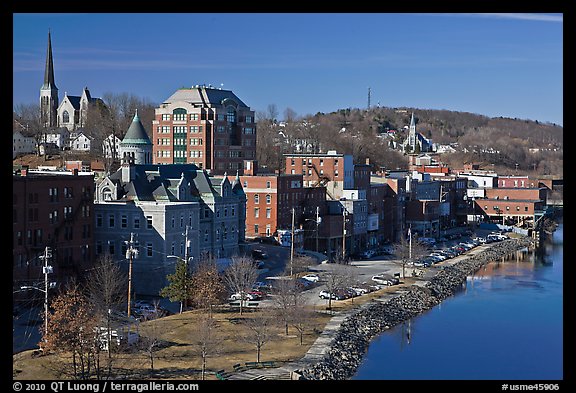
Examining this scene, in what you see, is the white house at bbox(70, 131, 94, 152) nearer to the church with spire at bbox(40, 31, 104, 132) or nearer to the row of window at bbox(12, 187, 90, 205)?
the church with spire at bbox(40, 31, 104, 132)

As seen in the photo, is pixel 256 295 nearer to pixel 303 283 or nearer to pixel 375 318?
pixel 303 283

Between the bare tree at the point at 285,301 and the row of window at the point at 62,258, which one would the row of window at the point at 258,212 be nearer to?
the row of window at the point at 62,258

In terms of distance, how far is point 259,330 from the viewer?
20172 mm

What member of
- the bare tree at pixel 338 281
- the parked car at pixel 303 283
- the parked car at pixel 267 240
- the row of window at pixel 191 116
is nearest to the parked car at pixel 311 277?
the parked car at pixel 303 283

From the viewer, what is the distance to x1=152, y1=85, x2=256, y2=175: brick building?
5191 centimetres

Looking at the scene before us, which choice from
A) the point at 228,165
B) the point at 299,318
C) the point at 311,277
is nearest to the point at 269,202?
the point at 311,277

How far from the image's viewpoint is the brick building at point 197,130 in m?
51.9

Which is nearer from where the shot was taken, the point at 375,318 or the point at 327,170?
the point at 375,318

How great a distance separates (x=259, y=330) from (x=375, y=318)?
23.5ft

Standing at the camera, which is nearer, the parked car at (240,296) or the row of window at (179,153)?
the parked car at (240,296)

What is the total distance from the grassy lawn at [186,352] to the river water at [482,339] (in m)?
1.91

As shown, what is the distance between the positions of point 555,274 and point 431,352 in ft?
60.6

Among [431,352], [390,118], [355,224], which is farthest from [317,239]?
[390,118]
